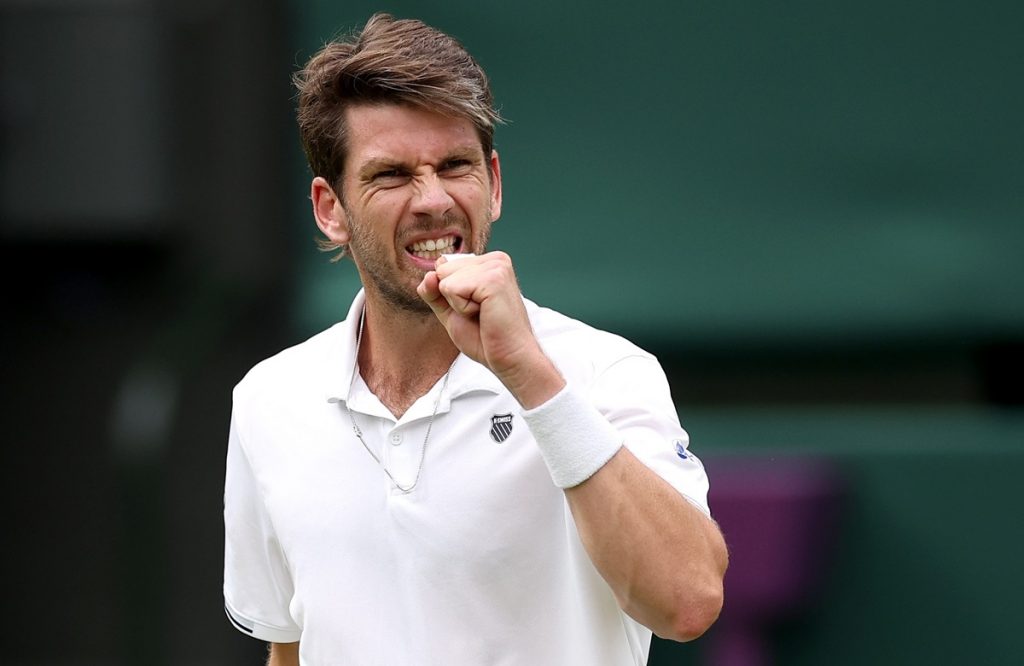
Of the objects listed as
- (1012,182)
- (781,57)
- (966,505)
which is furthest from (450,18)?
(966,505)

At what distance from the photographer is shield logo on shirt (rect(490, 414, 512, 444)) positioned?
190 cm

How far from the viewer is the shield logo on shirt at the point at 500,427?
1.90 m

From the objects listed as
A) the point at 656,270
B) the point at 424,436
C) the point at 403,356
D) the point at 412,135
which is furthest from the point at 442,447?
the point at 656,270

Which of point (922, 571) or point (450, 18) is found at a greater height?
point (450, 18)

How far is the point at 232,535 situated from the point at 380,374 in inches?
12.7

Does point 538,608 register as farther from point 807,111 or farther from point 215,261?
point 215,261

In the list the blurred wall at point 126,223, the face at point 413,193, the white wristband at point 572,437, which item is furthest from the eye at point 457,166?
the blurred wall at point 126,223

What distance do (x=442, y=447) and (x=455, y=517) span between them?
4.0 inches

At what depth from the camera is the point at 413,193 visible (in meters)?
1.94

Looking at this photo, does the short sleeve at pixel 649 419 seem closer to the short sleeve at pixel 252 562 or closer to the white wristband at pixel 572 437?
the white wristband at pixel 572 437

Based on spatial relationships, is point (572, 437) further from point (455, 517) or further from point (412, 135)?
point (412, 135)

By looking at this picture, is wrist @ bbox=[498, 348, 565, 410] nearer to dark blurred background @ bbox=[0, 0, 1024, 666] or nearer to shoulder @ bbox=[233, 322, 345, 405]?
shoulder @ bbox=[233, 322, 345, 405]

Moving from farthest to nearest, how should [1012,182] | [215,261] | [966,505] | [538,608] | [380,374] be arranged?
[215,261]
[1012,182]
[966,505]
[380,374]
[538,608]

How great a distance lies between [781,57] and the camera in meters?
3.84
